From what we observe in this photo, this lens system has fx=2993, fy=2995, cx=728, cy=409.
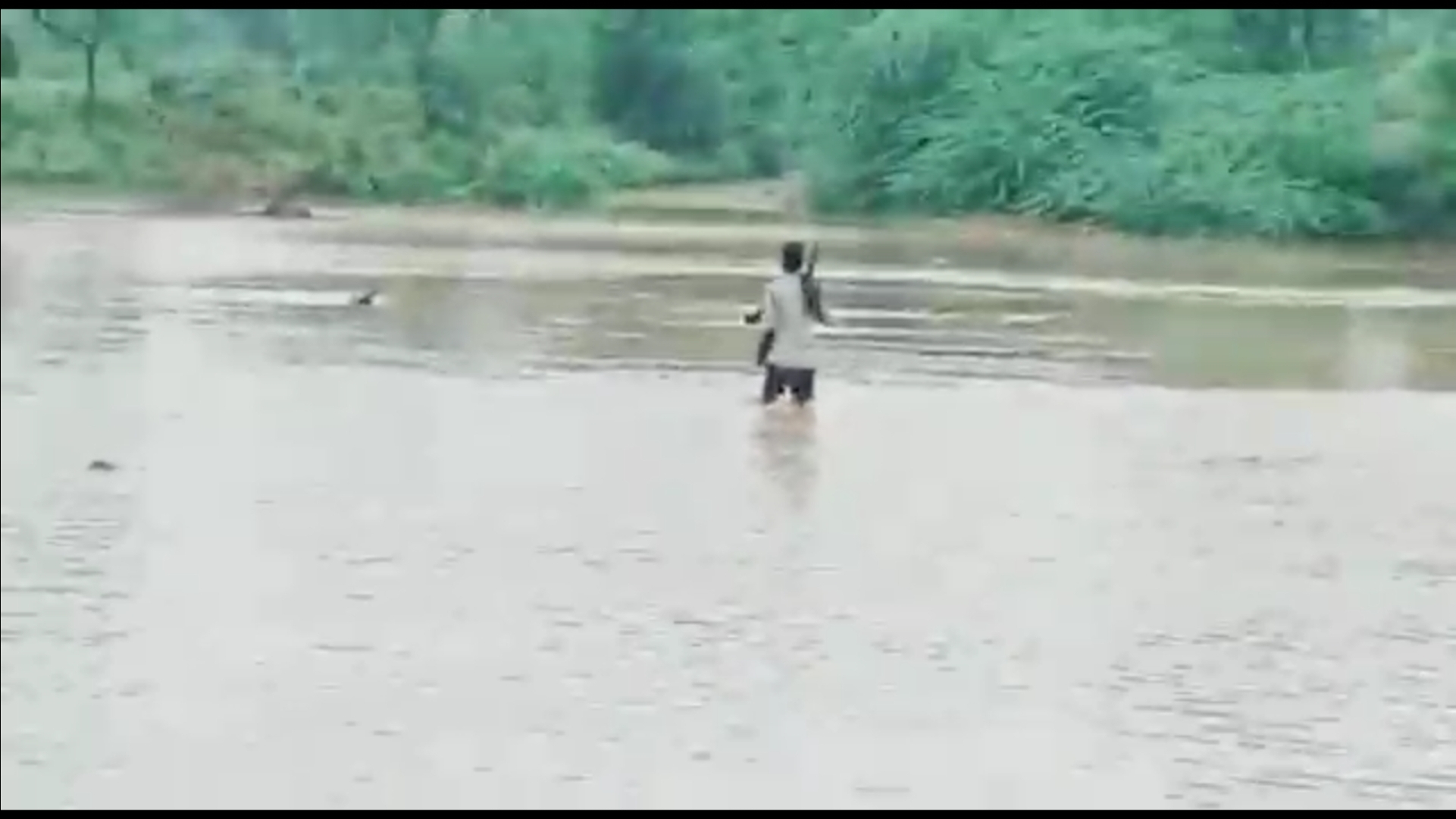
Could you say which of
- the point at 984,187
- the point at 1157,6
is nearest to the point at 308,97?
the point at 984,187

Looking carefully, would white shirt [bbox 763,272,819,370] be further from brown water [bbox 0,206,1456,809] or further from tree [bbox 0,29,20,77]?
tree [bbox 0,29,20,77]

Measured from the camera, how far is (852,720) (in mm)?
7062

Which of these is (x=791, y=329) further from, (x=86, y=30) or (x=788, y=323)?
(x=86, y=30)

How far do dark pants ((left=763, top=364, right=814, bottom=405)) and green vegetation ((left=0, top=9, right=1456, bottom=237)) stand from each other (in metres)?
14.2

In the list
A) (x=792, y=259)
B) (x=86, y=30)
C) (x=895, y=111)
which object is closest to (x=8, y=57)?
(x=86, y=30)

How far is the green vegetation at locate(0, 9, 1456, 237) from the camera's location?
28.7m

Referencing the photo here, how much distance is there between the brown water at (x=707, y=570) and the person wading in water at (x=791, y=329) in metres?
0.24

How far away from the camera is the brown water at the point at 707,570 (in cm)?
659

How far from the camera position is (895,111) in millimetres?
30047

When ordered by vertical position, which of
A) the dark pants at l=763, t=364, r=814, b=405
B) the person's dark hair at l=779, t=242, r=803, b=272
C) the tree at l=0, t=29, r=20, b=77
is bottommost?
the dark pants at l=763, t=364, r=814, b=405

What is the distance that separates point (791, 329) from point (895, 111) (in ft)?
55.9

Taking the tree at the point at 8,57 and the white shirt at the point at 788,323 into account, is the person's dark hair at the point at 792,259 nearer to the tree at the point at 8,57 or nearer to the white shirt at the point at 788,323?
the white shirt at the point at 788,323

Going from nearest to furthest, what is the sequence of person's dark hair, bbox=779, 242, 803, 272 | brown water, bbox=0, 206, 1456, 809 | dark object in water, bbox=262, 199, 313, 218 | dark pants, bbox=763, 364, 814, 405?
brown water, bbox=0, 206, 1456, 809 < person's dark hair, bbox=779, 242, 803, 272 < dark pants, bbox=763, 364, 814, 405 < dark object in water, bbox=262, 199, 313, 218

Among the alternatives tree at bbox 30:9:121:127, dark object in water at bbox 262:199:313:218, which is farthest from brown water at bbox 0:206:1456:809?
dark object in water at bbox 262:199:313:218
